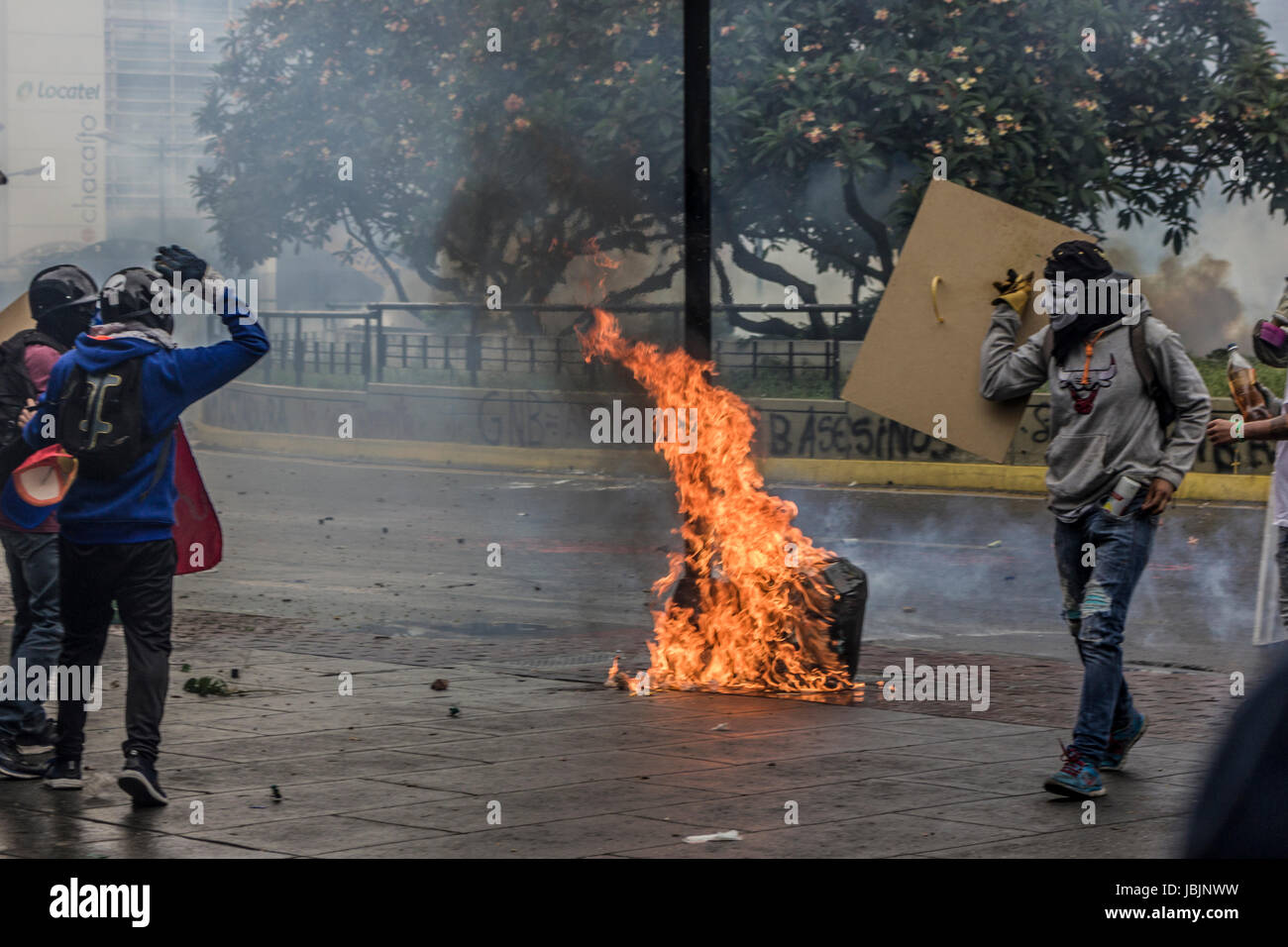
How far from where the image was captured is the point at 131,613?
5273mm

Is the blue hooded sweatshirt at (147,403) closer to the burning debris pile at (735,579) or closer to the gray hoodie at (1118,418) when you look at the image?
the burning debris pile at (735,579)

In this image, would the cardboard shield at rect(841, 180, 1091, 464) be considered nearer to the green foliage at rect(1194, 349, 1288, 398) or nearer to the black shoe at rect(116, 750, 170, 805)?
the black shoe at rect(116, 750, 170, 805)

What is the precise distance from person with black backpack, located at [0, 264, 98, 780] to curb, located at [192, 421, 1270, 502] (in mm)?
10592

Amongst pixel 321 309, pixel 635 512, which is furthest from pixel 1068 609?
pixel 321 309

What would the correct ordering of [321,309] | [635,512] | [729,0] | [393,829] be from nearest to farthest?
1. [393,829]
2. [635,512]
3. [729,0]
4. [321,309]

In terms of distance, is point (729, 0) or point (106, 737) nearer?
point (106, 737)

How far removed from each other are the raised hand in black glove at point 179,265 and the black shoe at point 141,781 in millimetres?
1464

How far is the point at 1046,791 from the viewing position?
5301 millimetres

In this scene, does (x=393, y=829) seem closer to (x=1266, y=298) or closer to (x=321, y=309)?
(x=1266, y=298)

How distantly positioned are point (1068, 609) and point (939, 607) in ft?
14.4

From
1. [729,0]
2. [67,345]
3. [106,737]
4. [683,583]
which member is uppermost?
[729,0]

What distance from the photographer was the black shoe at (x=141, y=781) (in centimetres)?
508

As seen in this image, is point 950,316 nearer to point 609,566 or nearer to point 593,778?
point 593,778

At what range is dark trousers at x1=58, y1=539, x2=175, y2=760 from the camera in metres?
5.21
